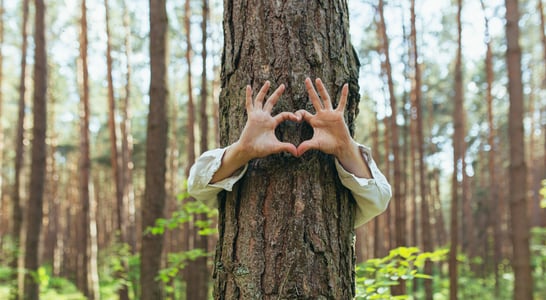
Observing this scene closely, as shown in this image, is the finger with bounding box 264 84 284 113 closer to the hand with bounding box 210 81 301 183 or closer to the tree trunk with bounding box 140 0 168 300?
the hand with bounding box 210 81 301 183

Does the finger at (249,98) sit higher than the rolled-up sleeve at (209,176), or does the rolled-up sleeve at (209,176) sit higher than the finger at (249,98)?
the finger at (249,98)

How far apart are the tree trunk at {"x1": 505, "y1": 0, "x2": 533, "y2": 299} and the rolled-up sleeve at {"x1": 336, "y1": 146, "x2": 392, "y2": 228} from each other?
447 centimetres

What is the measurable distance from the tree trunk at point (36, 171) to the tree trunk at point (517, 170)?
7081mm

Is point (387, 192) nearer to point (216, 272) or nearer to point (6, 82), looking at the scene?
point (216, 272)

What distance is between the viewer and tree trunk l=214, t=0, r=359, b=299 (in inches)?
70.7

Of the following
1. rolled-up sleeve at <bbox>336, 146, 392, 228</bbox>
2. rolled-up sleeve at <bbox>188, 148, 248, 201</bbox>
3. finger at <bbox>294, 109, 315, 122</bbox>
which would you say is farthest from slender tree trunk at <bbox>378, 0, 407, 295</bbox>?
finger at <bbox>294, 109, 315, 122</bbox>

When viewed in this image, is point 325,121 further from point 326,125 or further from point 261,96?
point 261,96

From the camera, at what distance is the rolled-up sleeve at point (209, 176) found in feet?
6.21

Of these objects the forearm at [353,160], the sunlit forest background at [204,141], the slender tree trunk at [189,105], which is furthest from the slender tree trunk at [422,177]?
the forearm at [353,160]

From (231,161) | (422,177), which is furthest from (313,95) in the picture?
(422,177)

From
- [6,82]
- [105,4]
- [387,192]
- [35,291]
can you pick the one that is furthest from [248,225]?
[6,82]

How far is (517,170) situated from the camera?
5.77 metres

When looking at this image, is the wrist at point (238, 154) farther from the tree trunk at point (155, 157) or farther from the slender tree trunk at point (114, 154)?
the slender tree trunk at point (114, 154)

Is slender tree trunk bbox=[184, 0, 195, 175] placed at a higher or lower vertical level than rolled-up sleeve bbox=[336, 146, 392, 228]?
higher
